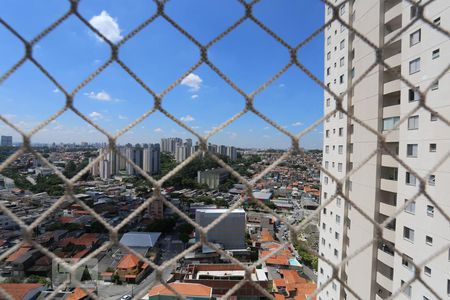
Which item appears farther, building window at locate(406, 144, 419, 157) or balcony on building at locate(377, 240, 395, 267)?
balcony on building at locate(377, 240, 395, 267)

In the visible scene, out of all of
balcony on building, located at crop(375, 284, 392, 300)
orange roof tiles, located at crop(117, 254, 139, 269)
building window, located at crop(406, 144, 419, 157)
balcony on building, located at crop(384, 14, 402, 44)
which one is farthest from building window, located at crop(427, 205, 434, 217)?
orange roof tiles, located at crop(117, 254, 139, 269)

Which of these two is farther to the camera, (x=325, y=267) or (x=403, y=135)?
(x=325, y=267)

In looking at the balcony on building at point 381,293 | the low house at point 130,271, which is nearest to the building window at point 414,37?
the balcony on building at point 381,293

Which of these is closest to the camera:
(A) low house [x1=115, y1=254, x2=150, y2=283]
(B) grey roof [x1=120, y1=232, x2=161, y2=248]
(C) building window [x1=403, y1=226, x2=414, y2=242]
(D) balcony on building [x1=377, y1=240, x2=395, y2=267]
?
(C) building window [x1=403, y1=226, x2=414, y2=242]

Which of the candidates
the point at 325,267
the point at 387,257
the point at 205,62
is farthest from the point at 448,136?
the point at 325,267

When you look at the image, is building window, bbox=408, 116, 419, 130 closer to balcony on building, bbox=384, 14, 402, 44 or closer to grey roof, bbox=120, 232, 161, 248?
balcony on building, bbox=384, 14, 402, 44

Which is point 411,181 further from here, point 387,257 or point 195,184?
point 195,184

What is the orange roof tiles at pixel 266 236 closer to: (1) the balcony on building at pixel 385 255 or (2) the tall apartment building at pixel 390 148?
(2) the tall apartment building at pixel 390 148

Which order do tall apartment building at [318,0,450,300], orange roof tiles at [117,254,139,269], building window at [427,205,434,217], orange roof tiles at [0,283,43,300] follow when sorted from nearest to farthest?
1. tall apartment building at [318,0,450,300]
2. building window at [427,205,434,217]
3. orange roof tiles at [0,283,43,300]
4. orange roof tiles at [117,254,139,269]
